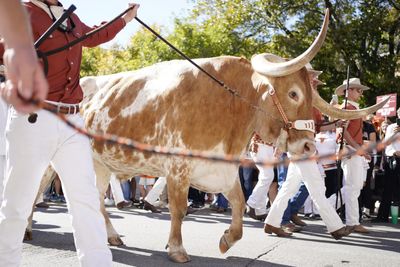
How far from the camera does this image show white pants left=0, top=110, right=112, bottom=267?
12.4 feet

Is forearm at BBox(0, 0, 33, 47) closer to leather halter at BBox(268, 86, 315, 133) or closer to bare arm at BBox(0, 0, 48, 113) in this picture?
bare arm at BBox(0, 0, 48, 113)

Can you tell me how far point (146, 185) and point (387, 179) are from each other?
17.3ft

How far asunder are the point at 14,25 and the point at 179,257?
421 centimetres

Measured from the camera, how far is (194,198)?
12.9 m

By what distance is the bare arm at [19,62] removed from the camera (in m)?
1.81

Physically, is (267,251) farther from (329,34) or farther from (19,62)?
(329,34)

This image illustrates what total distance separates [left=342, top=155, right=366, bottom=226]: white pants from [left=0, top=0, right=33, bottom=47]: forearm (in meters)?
7.34

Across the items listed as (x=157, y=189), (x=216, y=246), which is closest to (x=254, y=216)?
(x=157, y=189)

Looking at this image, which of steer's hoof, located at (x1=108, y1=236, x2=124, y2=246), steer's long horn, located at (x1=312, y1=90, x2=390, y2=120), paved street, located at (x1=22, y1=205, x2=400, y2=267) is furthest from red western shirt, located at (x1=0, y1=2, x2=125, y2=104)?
steer's long horn, located at (x1=312, y1=90, x2=390, y2=120)

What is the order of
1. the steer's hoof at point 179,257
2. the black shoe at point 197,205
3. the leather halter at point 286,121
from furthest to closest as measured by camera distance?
1. the black shoe at point 197,205
2. the leather halter at point 286,121
3. the steer's hoof at point 179,257

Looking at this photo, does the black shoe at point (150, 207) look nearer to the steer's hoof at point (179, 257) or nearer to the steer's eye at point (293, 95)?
the steer's hoof at point (179, 257)

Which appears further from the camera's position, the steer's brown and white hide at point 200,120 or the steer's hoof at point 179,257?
the steer's brown and white hide at point 200,120

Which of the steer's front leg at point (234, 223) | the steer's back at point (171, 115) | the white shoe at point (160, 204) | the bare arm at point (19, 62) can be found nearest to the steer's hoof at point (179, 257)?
the steer's front leg at point (234, 223)

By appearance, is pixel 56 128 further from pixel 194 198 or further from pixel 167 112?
pixel 194 198
